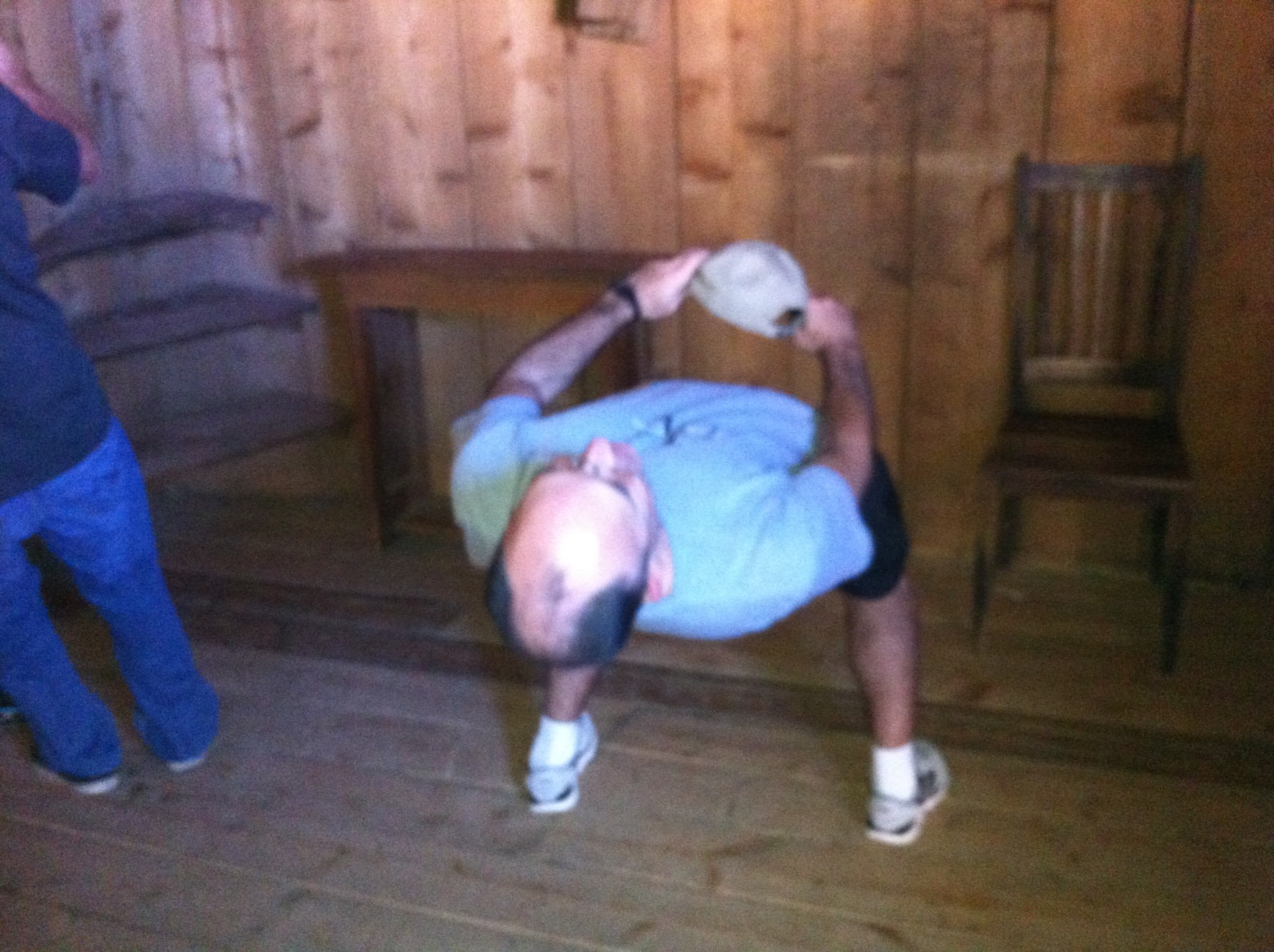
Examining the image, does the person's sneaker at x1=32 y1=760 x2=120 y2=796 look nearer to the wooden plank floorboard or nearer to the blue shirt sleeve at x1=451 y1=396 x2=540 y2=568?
the wooden plank floorboard

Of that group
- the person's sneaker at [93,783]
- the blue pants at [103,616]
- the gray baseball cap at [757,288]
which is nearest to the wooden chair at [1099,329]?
the gray baseball cap at [757,288]

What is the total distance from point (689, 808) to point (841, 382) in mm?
755

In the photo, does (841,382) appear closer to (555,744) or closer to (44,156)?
(555,744)

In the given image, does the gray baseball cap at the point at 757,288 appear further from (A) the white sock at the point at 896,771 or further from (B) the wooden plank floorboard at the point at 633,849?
(B) the wooden plank floorboard at the point at 633,849

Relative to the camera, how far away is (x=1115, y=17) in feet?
7.66

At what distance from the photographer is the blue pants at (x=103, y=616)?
1838 millimetres

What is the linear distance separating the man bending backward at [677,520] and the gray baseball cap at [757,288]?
0.05 m

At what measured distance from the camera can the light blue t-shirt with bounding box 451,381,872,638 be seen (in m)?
1.38

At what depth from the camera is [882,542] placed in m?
1.69

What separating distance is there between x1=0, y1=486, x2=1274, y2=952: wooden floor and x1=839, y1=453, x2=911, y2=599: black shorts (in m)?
0.40

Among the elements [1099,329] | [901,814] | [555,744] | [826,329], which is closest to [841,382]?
[826,329]

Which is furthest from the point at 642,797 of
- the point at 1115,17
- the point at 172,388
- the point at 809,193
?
the point at 172,388

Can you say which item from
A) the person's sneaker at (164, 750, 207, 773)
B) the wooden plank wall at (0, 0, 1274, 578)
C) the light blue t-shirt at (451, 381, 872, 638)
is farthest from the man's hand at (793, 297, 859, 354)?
the person's sneaker at (164, 750, 207, 773)

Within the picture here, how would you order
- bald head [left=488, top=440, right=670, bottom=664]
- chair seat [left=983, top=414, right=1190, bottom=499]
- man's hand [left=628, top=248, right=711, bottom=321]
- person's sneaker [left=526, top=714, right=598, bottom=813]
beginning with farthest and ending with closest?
chair seat [left=983, top=414, right=1190, bottom=499] → person's sneaker [left=526, top=714, right=598, bottom=813] → man's hand [left=628, top=248, right=711, bottom=321] → bald head [left=488, top=440, right=670, bottom=664]
